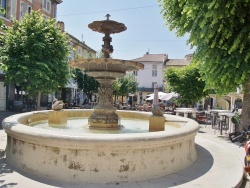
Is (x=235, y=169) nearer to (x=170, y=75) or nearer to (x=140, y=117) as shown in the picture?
(x=140, y=117)

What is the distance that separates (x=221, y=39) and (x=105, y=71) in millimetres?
4323

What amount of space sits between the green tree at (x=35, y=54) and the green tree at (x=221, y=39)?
10.6 meters

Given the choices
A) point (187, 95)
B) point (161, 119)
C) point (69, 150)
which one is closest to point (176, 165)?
point (69, 150)

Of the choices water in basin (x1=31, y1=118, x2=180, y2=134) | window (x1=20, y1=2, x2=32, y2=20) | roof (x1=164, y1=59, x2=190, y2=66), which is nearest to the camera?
water in basin (x1=31, y1=118, x2=180, y2=134)

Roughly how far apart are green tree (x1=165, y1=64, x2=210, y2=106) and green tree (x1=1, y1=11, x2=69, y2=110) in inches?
402

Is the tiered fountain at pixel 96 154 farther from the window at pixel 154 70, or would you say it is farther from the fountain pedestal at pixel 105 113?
the window at pixel 154 70

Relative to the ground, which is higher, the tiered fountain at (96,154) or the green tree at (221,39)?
the green tree at (221,39)

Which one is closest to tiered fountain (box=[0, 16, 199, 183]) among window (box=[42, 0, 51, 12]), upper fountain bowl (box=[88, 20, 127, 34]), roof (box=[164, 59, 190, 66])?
upper fountain bowl (box=[88, 20, 127, 34])

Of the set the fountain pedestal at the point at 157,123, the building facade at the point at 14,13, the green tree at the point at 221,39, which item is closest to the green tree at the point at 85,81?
the building facade at the point at 14,13

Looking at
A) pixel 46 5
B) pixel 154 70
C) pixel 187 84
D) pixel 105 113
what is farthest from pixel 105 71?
pixel 154 70

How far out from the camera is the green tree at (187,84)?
2361cm

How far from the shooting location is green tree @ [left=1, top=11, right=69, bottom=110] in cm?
1786

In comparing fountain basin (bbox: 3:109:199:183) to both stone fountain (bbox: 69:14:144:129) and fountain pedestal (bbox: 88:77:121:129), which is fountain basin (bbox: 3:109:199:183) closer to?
stone fountain (bbox: 69:14:144:129)

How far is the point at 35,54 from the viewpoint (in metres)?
18.2
